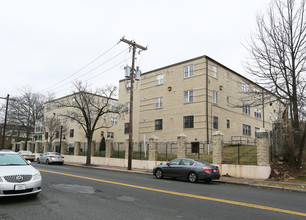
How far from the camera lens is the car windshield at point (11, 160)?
8.26 meters

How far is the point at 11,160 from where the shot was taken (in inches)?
336

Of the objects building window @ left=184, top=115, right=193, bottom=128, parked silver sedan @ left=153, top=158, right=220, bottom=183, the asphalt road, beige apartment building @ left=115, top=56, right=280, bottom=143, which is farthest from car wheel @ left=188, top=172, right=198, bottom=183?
building window @ left=184, top=115, right=193, bottom=128

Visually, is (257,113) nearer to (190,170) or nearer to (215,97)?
(215,97)

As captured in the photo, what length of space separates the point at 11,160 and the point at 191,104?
2257 centimetres

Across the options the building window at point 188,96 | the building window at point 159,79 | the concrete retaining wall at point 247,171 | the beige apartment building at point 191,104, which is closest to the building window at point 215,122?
the beige apartment building at point 191,104

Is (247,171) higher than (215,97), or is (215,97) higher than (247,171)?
(215,97)

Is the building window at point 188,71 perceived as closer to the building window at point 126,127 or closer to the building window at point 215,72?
the building window at point 215,72

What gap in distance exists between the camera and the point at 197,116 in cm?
2823

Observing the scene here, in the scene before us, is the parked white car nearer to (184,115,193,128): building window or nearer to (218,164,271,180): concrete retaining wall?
(218,164,271,180): concrete retaining wall

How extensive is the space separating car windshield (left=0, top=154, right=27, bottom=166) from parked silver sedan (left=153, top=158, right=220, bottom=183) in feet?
28.2

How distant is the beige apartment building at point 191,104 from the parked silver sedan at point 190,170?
12.5 metres

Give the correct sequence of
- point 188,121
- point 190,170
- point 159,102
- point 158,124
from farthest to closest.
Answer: point 159,102
point 158,124
point 188,121
point 190,170

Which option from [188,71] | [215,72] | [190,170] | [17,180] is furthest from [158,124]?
[17,180]

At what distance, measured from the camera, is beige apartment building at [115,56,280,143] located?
28266 millimetres
